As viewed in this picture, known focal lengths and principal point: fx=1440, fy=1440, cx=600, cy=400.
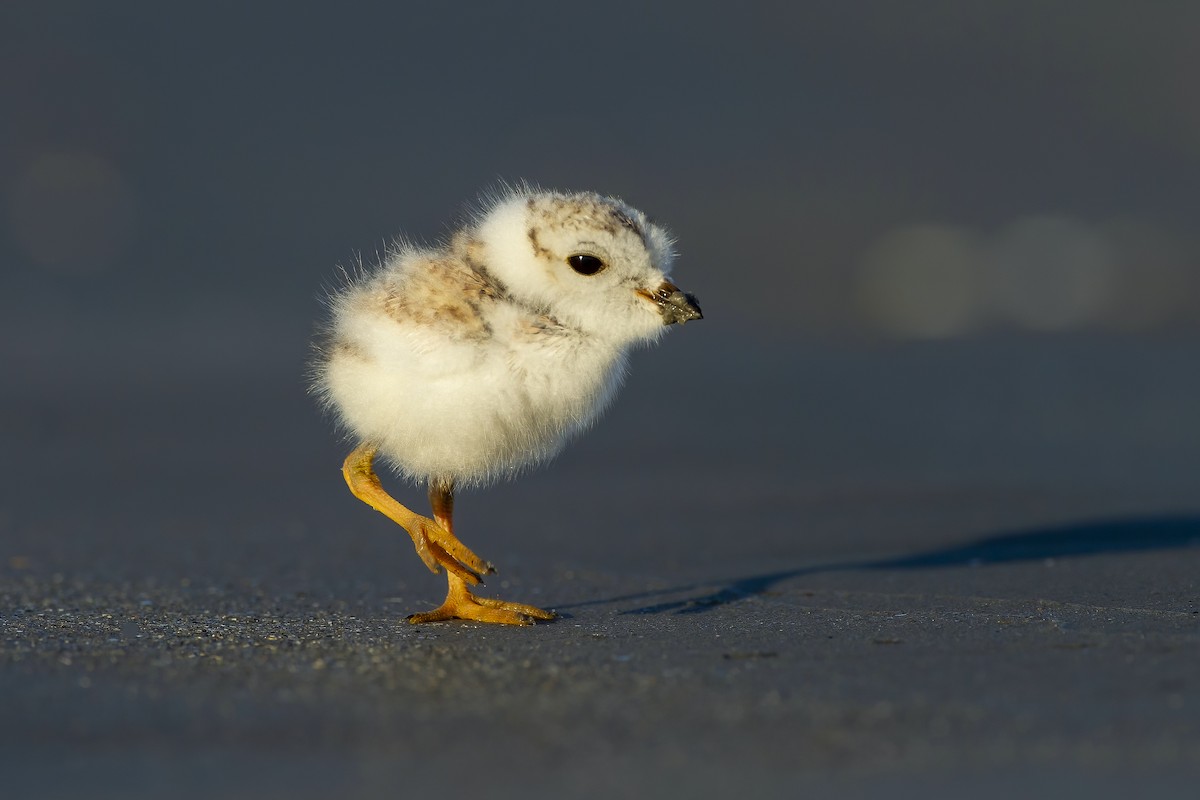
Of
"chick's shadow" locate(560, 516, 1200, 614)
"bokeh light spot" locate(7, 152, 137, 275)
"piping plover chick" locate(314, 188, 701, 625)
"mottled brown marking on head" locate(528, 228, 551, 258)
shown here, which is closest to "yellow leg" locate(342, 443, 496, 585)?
"piping plover chick" locate(314, 188, 701, 625)

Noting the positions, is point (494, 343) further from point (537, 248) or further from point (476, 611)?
point (476, 611)

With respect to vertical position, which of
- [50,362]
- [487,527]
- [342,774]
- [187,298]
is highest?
[187,298]

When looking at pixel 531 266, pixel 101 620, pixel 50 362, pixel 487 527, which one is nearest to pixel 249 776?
pixel 101 620

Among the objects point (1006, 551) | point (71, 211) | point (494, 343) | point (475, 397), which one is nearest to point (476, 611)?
point (475, 397)

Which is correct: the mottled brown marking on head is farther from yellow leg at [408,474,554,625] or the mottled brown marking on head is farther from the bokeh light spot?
the bokeh light spot

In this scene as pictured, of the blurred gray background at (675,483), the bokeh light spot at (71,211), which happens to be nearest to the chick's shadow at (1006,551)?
the blurred gray background at (675,483)

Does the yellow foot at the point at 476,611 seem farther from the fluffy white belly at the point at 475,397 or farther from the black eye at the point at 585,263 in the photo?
the black eye at the point at 585,263

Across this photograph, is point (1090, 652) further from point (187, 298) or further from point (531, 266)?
point (187, 298)
